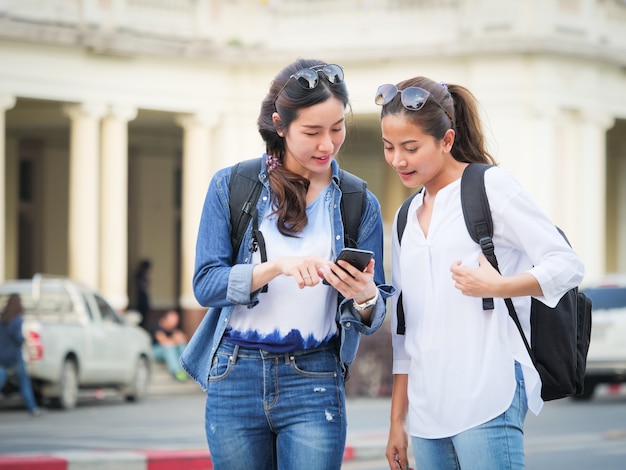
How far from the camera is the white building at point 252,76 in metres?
24.4

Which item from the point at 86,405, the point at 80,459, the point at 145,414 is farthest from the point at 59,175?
the point at 80,459

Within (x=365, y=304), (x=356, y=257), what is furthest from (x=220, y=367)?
(x=356, y=257)

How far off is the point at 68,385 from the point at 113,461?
9.25m

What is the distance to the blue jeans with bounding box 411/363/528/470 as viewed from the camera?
3.86 m

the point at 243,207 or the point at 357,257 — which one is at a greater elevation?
the point at 243,207

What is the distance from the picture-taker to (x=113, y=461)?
9398mm

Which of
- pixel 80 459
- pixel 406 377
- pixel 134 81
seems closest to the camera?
pixel 406 377

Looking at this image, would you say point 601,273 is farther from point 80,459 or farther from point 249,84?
point 80,459

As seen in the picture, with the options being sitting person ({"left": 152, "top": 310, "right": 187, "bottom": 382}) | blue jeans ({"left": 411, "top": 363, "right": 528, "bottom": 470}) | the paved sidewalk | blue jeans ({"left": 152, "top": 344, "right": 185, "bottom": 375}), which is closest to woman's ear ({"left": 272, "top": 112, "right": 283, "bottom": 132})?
blue jeans ({"left": 411, "top": 363, "right": 528, "bottom": 470})

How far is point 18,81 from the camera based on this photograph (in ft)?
77.0

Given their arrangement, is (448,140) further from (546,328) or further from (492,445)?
(492,445)

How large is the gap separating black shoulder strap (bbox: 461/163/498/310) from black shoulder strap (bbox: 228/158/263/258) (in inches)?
25.2

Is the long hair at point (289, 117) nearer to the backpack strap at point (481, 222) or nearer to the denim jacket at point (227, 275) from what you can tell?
the denim jacket at point (227, 275)

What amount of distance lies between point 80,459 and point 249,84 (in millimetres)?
17989
